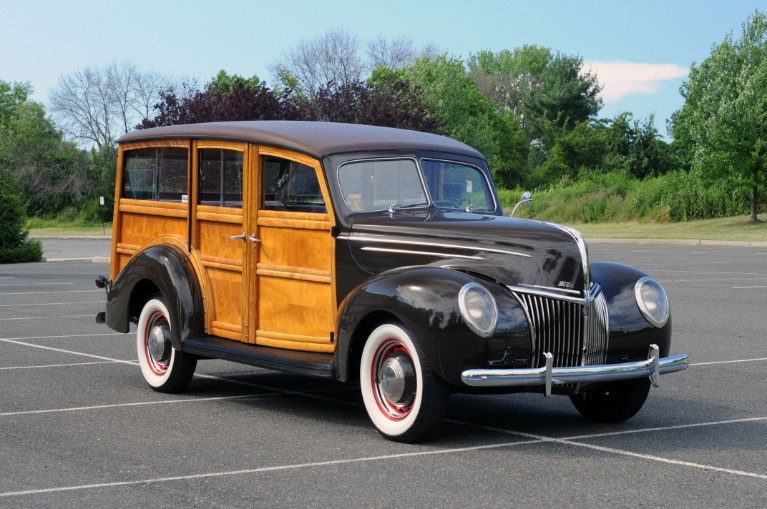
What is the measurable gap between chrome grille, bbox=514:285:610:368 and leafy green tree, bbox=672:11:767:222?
1486 inches

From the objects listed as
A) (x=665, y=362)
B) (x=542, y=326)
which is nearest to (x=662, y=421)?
(x=665, y=362)

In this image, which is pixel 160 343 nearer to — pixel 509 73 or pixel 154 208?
pixel 154 208

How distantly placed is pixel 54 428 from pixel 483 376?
290 centimetres

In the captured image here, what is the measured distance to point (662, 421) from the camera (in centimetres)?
714

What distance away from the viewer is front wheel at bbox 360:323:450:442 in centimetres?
621

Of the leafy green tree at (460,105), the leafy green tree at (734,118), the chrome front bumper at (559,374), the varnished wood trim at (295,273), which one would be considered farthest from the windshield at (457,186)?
the leafy green tree at (460,105)

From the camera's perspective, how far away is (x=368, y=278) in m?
6.96

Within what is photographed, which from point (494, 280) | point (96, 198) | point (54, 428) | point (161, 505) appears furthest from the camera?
point (96, 198)

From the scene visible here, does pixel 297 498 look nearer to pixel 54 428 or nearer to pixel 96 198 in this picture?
pixel 54 428

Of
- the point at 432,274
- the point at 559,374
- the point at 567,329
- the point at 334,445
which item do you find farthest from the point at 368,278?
the point at 559,374

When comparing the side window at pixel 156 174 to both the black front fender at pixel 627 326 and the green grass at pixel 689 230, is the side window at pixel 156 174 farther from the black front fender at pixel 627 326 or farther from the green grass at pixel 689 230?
the green grass at pixel 689 230

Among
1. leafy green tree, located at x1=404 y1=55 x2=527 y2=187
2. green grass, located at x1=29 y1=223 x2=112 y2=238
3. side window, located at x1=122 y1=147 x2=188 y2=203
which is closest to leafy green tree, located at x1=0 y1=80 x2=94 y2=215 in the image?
green grass, located at x1=29 y1=223 x2=112 y2=238

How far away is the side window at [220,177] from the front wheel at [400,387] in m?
1.95

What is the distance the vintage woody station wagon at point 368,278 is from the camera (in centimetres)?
624
